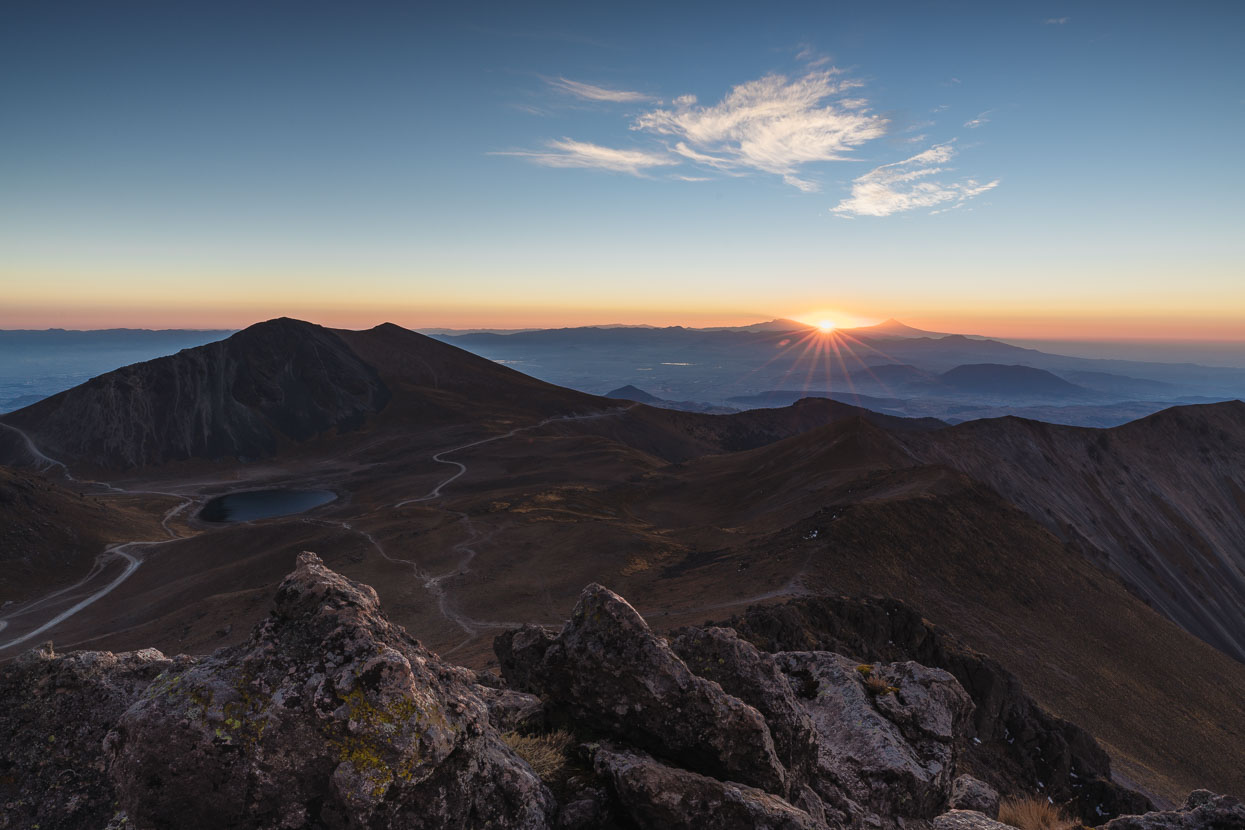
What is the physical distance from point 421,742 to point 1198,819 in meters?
11.8

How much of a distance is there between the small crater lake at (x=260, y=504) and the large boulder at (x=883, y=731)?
8927 cm

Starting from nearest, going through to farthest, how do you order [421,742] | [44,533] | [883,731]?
[421,742]
[883,731]
[44,533]

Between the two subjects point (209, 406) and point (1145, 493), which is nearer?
point (1145, 493)

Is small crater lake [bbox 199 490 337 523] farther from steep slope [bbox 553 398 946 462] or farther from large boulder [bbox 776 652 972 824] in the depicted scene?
large boulder [bbox 776 652 972 824]

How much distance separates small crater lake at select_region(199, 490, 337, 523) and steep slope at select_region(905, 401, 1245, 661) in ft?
286

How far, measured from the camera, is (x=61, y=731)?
22.9ft

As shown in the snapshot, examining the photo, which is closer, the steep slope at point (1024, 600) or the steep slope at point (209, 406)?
the steep slope at point (1024, 600)

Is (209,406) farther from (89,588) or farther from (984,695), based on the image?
(984,695)

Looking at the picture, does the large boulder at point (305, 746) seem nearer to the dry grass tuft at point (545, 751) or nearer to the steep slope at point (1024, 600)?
the dry grass tuft at point (545, 751)

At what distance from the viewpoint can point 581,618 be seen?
833cm

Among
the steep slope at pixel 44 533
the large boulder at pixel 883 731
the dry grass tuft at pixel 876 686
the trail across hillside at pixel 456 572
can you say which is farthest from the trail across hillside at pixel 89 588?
the dry grass tuft at pixel 876 686

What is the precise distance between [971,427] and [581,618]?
87.5 metres

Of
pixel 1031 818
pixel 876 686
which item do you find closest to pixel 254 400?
pixel 876 686

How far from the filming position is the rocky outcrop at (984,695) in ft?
65.4
